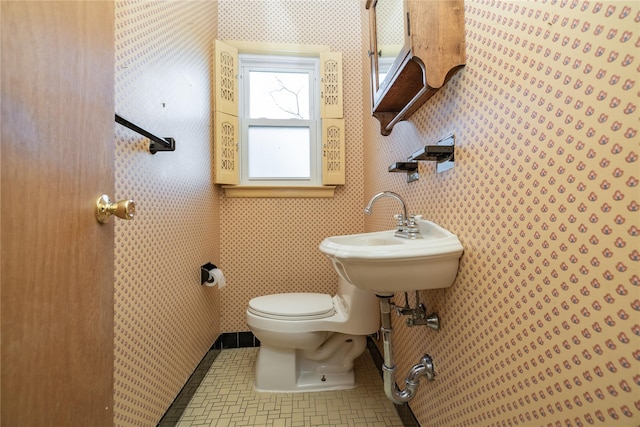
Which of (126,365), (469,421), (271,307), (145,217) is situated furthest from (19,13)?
(271,307)

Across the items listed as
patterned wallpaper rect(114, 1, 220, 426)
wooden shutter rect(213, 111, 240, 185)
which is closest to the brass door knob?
patterned wallpaper rect(114, 1, 220, 426)

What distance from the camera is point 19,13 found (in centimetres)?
37

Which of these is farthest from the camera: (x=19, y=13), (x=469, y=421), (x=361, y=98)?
(x=361, y=98)

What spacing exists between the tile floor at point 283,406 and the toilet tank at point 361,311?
0.34 metres

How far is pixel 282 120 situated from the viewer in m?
2.15

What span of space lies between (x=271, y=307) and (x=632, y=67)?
1463 mm

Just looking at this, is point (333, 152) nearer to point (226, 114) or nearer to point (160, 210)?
point (226, 114)

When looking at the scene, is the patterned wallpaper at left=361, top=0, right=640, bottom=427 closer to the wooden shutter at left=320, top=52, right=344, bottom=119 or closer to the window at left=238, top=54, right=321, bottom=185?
the wooden shutter at left=320, top=52, right=344, bottom=119

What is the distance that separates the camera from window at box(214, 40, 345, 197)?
204 centimetres

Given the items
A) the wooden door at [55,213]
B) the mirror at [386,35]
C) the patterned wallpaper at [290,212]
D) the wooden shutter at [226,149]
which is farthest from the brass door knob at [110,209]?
the patterned wallpaper at [290,212]

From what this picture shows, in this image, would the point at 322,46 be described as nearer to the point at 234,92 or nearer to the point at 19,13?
the point at 234,92

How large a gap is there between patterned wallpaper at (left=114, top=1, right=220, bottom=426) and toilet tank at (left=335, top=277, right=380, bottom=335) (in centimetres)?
81

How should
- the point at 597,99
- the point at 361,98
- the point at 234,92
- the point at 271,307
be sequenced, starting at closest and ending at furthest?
1. the point at 597,99
2. the point at 271,307
3. the point at 234,92
4. the point at 361,98

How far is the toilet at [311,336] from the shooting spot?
1458 mm
